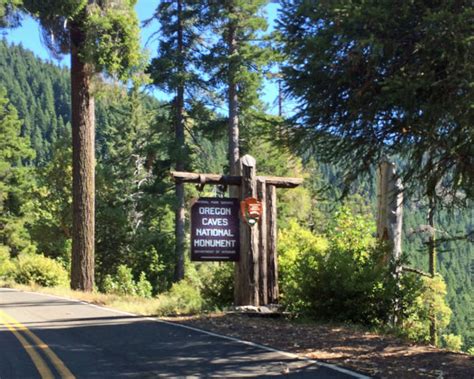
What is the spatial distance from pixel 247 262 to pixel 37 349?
590 centimetres

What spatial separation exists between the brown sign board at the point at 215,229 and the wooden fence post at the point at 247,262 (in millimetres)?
184

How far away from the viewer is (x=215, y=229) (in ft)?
42.3

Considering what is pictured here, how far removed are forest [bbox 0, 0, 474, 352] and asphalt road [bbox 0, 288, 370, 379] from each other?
2.80 metres

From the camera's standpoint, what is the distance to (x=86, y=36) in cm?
1848

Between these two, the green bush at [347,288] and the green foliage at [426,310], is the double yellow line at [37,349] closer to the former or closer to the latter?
the green bush at [347,288]

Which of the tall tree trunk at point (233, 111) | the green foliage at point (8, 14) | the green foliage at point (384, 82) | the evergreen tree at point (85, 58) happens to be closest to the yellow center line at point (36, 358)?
the green foliage at point (384, 82)

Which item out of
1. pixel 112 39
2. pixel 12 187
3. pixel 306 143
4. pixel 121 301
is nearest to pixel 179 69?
pixel 112 39

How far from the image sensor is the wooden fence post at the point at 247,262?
12.8m

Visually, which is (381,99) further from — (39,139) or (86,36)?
(39,139)

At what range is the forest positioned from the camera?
711 cm

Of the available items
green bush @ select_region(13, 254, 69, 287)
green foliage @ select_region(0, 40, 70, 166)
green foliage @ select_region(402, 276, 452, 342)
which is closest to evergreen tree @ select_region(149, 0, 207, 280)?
green bush @ select_region(13, 254, 69, 287)

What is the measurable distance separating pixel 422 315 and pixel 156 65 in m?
21.8

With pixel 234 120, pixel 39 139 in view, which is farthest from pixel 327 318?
pixel 39 139

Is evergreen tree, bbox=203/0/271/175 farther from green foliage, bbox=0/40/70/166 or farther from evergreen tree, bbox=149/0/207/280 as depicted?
green foliage, bbox=0/40/70/166
